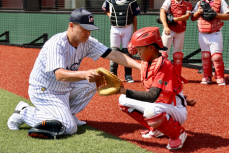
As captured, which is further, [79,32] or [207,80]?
[207,80]

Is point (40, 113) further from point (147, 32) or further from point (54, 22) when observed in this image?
point (54, 22)

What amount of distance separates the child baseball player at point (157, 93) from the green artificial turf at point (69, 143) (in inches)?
14.5

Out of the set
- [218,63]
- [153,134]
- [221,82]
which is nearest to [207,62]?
[218,63]

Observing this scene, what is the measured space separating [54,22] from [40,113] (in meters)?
9.35

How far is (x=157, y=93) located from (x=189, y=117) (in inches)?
63.5

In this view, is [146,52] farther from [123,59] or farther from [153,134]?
[153,134]

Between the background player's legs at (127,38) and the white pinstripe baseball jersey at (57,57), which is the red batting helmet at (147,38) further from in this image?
the background player's legs at (127,38)

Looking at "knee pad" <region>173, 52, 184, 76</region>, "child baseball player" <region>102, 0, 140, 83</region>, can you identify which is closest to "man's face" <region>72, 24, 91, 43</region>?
"child baseball player" <region>102, 0, 140, 83</region>

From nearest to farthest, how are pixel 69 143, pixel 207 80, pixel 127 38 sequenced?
pixel 69 143, pixel 207 80, pixel 127 38

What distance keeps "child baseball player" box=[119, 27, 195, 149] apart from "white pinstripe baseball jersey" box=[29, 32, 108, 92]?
85 cm

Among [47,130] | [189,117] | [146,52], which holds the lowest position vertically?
[189,117]

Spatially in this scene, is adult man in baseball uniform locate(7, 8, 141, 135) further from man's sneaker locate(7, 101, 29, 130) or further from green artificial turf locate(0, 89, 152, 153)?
green artificial turf locate(0, 89, 152, 153)

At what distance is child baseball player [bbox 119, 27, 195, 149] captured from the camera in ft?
9.31

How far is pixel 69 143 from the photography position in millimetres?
3242
